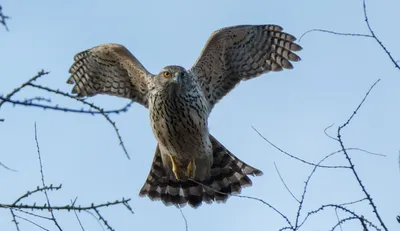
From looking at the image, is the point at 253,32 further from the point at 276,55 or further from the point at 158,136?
the point at 158,136

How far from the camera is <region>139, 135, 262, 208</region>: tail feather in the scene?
9.13m

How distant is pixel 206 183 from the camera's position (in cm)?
916

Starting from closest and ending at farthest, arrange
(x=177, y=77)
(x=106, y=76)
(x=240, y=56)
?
(x=177, y=77) < (x=240, y=56) < (x=106, y=76)

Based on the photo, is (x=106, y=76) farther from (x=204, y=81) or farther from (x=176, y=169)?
(x=176, y=169)

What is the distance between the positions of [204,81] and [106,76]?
1275mm

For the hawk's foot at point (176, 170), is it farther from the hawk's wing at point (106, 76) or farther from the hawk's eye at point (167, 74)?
the hawk's eye at point (167, 74)

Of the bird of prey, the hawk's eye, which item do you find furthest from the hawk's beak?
the bird of prey

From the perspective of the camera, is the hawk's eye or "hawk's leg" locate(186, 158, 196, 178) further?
"hawk's leg" locate(186, 158, 196, 178)

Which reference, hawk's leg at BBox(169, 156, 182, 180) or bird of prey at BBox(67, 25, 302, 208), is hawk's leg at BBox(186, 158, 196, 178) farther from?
hawk's leg at BBox(169, 156, 182, 180)

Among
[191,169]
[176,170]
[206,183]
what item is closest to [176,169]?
[176,170]

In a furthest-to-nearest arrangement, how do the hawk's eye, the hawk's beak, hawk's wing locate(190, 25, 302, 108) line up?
hawk's wing locate(190, 25, 302, 108) < the hawk's eye < the hawk's beak

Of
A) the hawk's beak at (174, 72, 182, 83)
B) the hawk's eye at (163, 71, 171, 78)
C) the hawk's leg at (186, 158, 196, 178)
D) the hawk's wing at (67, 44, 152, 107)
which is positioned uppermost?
the hawk's wing at (67, 44, 152, 107)

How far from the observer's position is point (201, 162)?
8.88m

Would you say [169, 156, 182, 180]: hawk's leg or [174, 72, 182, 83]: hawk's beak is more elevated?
[174, 72, 182, 83]: hawk's beak
